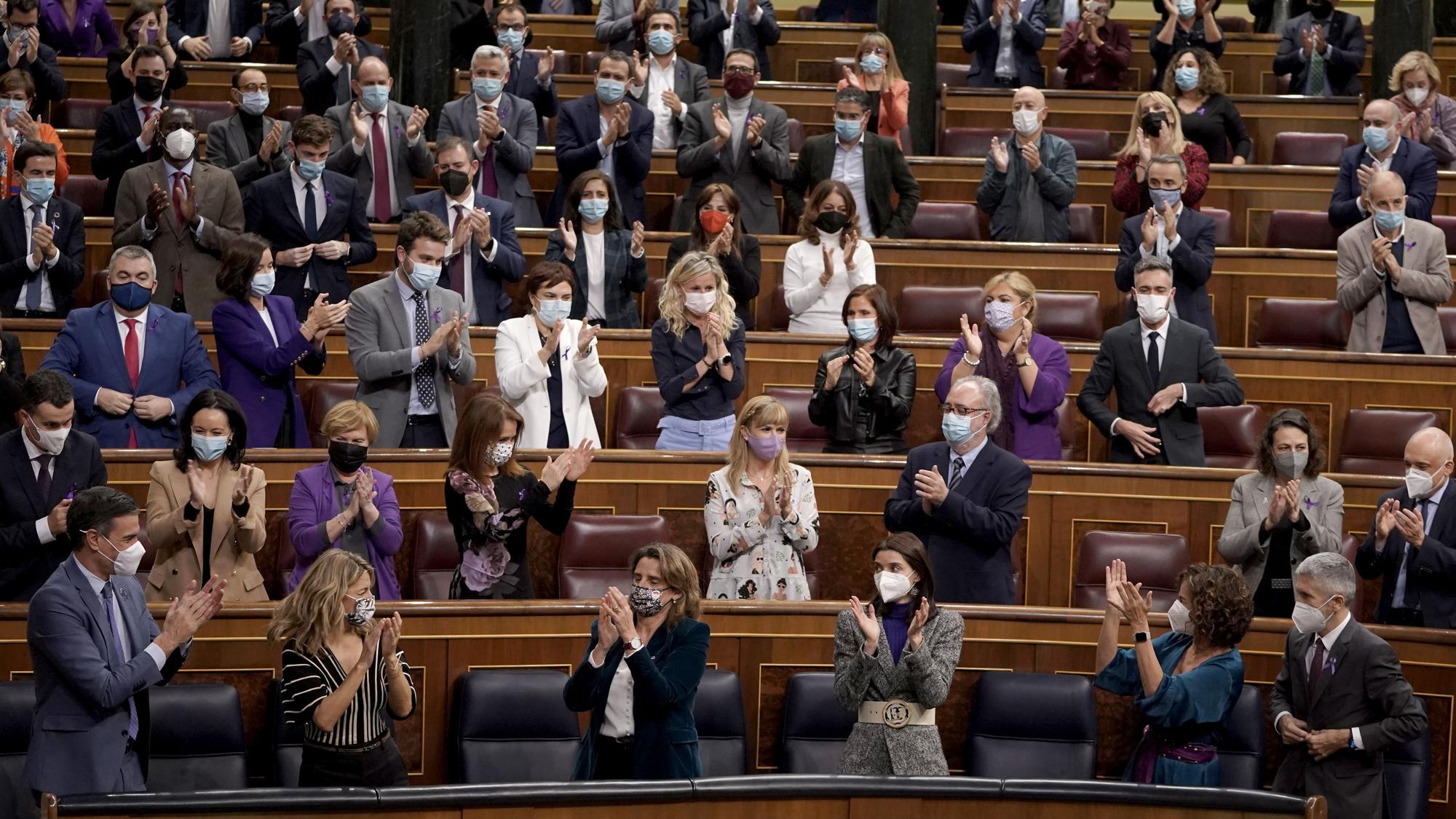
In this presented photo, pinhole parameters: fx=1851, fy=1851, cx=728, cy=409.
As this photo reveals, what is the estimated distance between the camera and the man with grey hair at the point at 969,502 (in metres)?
5.18

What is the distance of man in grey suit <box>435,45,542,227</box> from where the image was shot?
7.48m

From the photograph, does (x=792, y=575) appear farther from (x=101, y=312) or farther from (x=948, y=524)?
(x=101, y=312)

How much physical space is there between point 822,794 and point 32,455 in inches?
101

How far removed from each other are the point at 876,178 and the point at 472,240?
1769mm

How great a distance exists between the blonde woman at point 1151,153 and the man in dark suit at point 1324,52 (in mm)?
2232

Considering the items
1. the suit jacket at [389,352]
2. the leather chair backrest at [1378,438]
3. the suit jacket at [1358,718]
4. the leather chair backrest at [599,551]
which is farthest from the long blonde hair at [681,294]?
the leather chair backrest at [1378,438]

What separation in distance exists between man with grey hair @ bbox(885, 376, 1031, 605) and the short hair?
7.73ft

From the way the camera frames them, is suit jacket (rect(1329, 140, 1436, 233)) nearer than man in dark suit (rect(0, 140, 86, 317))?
No

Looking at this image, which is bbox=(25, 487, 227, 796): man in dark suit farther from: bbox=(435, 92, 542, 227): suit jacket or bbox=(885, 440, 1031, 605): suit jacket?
bbox=(435, 92, 542, 227): suit jacket

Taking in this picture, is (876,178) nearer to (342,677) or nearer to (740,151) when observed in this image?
(740,151)

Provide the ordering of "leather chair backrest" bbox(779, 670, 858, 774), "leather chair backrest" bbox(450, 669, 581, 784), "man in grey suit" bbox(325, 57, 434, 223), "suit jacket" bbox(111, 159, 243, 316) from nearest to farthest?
"leather chair backrest" bbox(450, 669, 581, 784) < "leather chair backrest" bbox(779, 670, 858, 774) < "suit jacket" bbox(111, 159, 243, 316) < "man in grey suit" bbox(325, 57, 434, 223)

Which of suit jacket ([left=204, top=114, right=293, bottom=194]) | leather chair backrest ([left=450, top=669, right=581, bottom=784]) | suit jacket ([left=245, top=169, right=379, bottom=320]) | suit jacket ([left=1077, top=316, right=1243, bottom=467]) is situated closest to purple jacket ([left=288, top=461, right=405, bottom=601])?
leather chair backrest ([left=450, top=669, right=581, bottom=784])

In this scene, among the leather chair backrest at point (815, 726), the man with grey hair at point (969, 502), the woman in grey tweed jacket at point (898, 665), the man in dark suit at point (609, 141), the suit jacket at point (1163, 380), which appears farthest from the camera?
A: the man in dark suit at point (609, 141)

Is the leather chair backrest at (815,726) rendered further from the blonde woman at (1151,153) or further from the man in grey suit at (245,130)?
the man in grey suit at (245,130)
